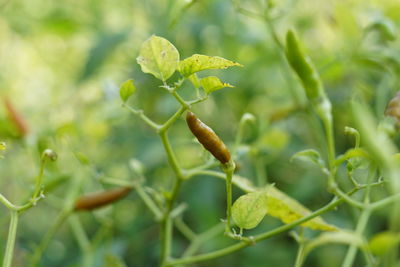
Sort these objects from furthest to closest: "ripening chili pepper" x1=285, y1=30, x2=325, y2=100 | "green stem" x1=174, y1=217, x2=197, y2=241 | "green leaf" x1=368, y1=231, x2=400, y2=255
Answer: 1. "green stem" x1=174, y1=217, x2=197, y2=241
2. "ripening chili pepper" x1=285, y1=30, x2=325, y2=100
3. "green leaf" x1=368, y1=231, x2=400, y2=255

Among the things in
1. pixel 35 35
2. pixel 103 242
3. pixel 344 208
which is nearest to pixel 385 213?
pixel 344 208

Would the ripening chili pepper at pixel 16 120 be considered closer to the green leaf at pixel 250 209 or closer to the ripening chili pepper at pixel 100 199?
the ripening chili pepper at pixel 100 199

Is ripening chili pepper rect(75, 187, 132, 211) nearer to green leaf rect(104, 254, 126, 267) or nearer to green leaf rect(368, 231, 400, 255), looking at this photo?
green leaf rect(104, 254, 126, 267)

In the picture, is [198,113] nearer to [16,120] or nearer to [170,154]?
[16,120]

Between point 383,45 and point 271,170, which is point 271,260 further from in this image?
point 383,45

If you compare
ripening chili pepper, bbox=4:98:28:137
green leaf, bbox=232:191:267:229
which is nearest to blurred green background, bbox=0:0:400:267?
ripening chili pepper, bbox=4:98:28:137
